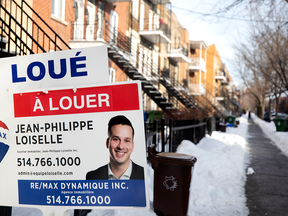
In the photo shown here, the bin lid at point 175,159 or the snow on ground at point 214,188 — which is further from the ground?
the bin lid at point 175,159

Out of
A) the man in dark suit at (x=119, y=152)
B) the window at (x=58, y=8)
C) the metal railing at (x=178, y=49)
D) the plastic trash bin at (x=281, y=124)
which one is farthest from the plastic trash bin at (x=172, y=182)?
the metal railing at (x=178, y=49)

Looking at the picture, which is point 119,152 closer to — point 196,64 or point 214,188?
point 214,188

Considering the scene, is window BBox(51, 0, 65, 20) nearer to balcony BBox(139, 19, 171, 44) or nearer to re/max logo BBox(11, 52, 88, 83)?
balcony BBox(139, 19, 171, 44)

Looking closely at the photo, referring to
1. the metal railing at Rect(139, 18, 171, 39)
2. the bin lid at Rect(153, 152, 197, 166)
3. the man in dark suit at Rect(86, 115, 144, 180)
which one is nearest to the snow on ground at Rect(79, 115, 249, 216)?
the bin lid at Rect(153, 152, 197, 166)

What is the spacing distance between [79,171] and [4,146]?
77 centimetres

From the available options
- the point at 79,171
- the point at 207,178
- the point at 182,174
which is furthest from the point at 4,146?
the point at 207,178

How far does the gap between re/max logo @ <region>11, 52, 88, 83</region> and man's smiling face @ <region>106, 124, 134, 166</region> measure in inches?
23.6

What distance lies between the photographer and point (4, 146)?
2574mm

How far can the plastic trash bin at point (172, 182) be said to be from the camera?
4094 mm

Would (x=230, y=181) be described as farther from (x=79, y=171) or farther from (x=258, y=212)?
(x=79, y=171)

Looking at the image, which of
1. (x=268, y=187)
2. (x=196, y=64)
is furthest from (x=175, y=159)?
(x=196, y=64)

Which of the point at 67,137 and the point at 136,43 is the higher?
the point at 136,43

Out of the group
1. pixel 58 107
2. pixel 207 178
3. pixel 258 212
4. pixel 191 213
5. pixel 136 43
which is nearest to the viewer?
pixel 58 107

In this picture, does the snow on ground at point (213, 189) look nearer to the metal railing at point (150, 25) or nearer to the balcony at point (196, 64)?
the metal railing at point (150, 25)
